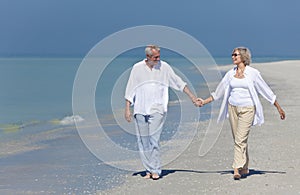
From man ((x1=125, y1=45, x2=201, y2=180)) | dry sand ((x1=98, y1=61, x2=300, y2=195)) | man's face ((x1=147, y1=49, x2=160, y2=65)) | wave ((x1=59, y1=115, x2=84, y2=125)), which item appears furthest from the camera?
wave ((x1=59, y1=115, x2=84, y2=125))

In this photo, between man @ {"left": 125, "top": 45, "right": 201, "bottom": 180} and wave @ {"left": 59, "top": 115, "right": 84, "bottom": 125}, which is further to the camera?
wave @ {"left": 59, "top": 115, "right": 84, "bottom": 125}

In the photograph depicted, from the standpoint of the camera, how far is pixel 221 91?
30.6ft

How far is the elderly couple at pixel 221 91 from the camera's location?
8984mm

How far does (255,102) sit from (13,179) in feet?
14.0

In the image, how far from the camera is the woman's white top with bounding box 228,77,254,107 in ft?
29.5

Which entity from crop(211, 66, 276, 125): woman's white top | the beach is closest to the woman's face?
crop(211, 66, 276, 125): woman's white top

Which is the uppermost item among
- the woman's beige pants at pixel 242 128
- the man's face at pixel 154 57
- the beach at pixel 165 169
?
the man's face at pixel 154 57

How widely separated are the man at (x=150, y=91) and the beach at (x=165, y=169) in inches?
33.5

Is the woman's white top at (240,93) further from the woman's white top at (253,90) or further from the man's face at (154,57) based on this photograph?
the man's face at (154,57)

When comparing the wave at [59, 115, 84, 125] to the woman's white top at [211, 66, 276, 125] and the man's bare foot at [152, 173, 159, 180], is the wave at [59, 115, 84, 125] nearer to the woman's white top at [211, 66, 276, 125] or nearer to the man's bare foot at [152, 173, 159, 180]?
the man's bare foot at [152, 173, 159, 180]

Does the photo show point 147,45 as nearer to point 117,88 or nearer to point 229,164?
point 117,88

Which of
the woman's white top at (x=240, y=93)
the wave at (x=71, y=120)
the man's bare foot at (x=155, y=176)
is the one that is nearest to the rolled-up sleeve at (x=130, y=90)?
the man's bare foot at (x=155, y=176)

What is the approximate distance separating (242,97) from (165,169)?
2.11 metres

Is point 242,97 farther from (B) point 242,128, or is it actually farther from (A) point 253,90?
(B) point 242,128
